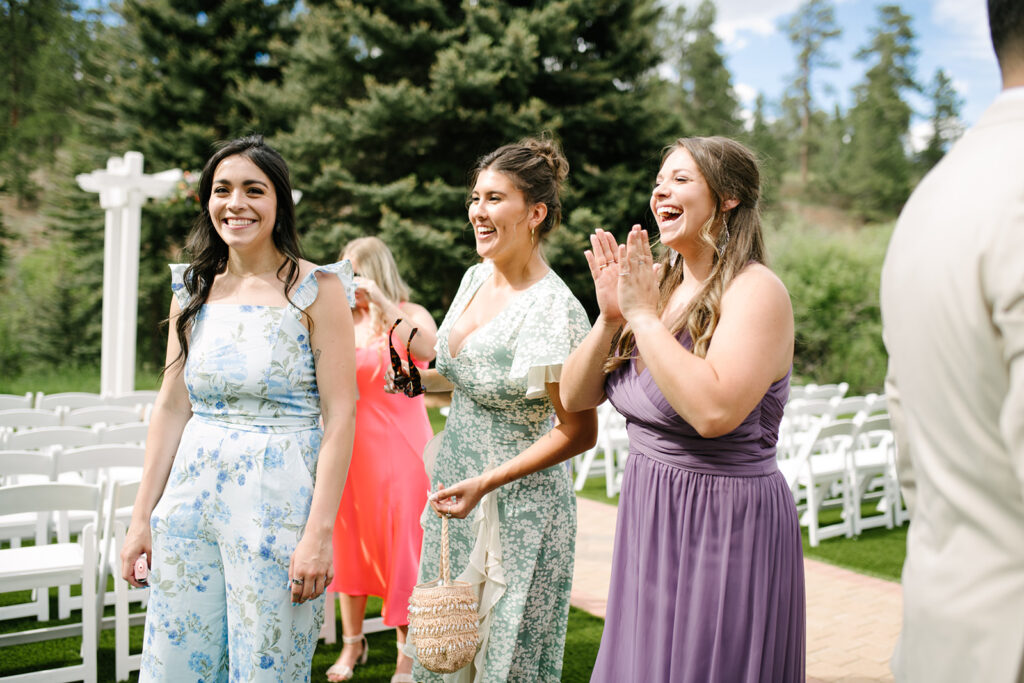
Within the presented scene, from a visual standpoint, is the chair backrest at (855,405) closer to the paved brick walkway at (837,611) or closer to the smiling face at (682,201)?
the paved brick walkway at (837,611)

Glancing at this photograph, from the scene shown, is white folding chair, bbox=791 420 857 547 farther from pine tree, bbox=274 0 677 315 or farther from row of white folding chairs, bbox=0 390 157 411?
pine tree, bbox=274 0 677 315

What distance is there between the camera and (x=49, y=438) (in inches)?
219

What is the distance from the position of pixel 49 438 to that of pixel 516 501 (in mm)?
4405

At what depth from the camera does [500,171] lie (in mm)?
2787

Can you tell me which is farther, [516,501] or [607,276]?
[516,501]

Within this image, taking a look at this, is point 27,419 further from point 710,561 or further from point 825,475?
point 825,475

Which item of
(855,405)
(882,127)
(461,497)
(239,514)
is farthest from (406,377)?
(882,127)

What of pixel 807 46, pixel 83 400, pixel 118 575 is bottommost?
pixel 118 575

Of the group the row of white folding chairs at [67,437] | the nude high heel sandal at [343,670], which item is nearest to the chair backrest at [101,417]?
the row of white folding chairs at [67,437]

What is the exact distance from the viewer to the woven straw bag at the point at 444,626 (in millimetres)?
2258

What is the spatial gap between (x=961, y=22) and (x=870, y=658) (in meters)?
63.7

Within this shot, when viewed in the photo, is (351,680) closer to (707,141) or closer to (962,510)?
(707,141)

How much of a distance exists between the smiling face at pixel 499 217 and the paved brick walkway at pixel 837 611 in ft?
10.0

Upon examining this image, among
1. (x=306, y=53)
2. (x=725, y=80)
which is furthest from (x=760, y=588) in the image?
(x=725, y=80)
